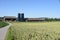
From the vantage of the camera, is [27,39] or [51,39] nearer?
[51,39]

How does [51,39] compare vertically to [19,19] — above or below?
above

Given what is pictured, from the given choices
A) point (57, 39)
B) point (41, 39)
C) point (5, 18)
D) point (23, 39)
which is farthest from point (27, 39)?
point (5, 18)

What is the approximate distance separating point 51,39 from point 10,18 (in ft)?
505

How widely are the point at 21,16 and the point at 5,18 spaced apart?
33.7 m

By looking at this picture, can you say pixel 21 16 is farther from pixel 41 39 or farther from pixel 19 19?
pixel 41 39

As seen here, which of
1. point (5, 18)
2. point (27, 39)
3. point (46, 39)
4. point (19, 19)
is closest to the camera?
point (46, 39)

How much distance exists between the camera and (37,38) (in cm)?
1247

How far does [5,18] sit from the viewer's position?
533ft

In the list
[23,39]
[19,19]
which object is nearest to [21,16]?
[19,19]

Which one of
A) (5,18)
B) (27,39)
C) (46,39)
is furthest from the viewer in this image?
(5,18)

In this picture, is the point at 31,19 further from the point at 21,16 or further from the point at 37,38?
the point at 37,38

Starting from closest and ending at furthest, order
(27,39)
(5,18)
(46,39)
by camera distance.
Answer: (46,39)
(27,39)
(5,18)

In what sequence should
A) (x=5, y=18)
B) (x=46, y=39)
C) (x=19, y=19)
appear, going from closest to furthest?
(x=46, y=39) → (x=19, y=19) → (x=5, y=18)

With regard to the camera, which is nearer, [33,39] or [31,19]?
[33,39]
